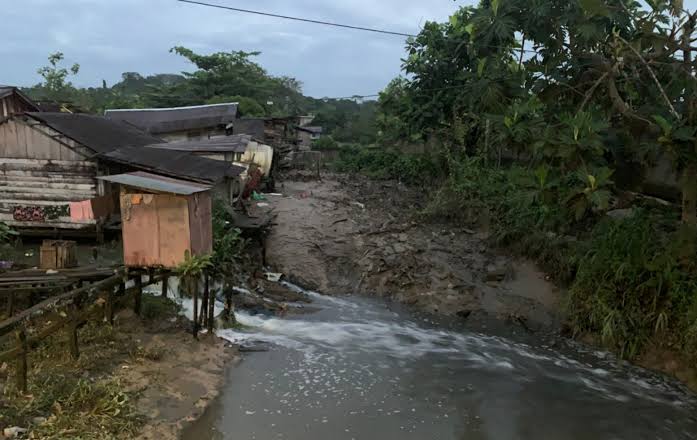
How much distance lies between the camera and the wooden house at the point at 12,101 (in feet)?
57.4

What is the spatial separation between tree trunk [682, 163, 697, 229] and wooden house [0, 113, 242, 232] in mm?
9243

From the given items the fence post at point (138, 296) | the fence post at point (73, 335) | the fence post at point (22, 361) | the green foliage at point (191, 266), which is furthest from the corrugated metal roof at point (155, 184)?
the fence post at point (22, 361)

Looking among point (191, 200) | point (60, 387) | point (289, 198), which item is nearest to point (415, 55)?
point (289, 198)

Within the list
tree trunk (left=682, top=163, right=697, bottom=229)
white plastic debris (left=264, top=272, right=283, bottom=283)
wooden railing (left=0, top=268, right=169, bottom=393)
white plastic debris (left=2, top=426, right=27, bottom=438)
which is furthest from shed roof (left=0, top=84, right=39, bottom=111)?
tree trunk (left=682, top=163, right=697, bottom=229)

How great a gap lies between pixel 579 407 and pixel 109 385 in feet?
21.9

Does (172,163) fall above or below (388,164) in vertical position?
above

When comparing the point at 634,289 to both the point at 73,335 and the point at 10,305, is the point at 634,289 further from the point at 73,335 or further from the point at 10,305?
the point at 10,305

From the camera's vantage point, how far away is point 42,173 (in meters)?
13.1

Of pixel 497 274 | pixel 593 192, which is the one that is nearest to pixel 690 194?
pixel 593 192

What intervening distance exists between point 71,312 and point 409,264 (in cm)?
854

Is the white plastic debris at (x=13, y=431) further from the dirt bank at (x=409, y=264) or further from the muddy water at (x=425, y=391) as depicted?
the dirt bank at (x=409, y=264)

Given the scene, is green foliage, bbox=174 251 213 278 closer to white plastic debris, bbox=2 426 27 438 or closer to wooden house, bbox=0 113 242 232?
white plastic debris, bbox=2 426 27 438

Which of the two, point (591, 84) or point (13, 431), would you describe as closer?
point (13, 431)

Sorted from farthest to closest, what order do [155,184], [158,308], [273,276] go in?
[273,276] < [158,308] < [155,184]
